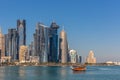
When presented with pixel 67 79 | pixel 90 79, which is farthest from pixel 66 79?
pixel 90 79

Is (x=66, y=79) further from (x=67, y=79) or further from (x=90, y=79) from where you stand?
(x=90, y=79)

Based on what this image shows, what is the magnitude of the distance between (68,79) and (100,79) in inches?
583

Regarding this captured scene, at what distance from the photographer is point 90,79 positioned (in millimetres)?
160875

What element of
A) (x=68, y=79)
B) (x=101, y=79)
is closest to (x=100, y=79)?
(x=101, y=79)

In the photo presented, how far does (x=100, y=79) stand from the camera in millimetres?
161375

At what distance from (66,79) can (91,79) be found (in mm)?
11425

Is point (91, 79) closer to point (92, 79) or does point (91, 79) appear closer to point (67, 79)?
point (92, 79)

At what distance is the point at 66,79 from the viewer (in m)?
→ 159

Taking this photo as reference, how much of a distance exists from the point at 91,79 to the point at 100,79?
4112 mm

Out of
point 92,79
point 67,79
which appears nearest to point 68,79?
point 67,79

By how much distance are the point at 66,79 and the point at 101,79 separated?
1592 cm

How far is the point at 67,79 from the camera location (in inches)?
6280

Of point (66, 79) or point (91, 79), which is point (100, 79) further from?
point (66, 79)

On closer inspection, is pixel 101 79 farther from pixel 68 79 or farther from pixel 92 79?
pixel 68 79
